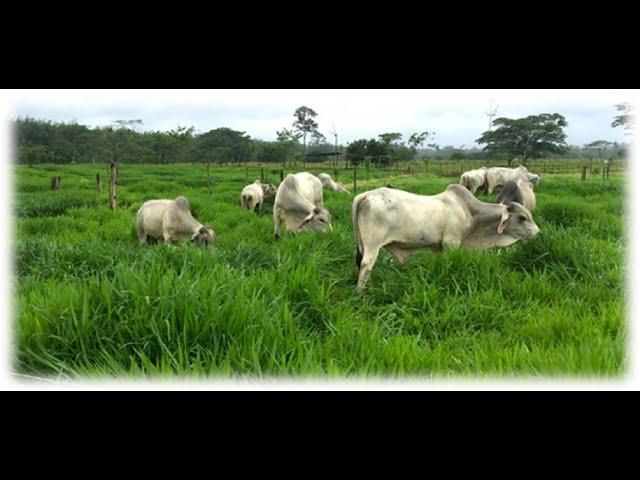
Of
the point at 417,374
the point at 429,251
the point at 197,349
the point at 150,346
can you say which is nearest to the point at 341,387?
the point at 417,374

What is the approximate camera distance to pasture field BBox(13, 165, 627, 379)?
5.68ft

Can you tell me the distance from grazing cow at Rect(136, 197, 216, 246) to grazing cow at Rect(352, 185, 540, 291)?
2.39 m

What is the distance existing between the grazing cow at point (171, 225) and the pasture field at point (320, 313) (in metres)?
1.38

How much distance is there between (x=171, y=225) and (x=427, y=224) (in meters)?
3.67

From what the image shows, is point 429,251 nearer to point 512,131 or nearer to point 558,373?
point 558,373

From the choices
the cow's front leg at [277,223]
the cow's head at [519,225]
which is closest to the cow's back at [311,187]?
the cow's front leg at [277,223]

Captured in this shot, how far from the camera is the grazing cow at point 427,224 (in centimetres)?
402

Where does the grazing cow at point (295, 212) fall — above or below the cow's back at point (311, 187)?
below

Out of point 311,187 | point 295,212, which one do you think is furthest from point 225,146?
point 295,212

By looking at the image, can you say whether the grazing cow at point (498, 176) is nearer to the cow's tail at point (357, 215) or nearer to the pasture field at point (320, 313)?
the pasture field at point (320, 313)

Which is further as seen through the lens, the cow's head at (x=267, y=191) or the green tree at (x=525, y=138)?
the green tree at (x=525, y=138)

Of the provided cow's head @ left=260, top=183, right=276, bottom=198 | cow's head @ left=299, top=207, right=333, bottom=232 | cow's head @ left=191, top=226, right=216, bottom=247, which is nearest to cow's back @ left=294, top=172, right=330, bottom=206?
cow's head @ left=299, top=207, right=333, bottom=232

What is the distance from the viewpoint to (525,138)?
2591 cm

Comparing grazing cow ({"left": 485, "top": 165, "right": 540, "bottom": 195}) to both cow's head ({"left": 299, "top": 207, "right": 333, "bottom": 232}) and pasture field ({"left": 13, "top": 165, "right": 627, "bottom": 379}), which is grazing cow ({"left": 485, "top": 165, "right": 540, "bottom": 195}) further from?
A: cow's head ({"left": 299, "top": 207, "right": 333, "bottom": 232})
